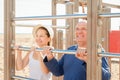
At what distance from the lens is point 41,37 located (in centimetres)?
203

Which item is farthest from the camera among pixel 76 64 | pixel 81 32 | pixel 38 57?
pixel 38 57

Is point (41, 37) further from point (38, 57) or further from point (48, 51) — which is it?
point (48, 51)

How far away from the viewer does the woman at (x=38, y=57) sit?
2.00m

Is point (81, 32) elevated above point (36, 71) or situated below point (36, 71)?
above

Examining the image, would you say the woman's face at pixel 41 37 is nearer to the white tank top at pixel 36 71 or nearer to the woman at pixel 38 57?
the woman at pixel 38 57

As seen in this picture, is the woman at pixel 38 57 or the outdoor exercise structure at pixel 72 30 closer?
the outdoor exercise structure at pixel 72 30

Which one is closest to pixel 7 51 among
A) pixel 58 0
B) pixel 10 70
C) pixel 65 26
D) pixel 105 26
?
pixel 10 70

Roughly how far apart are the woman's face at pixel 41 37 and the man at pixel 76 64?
0.66 feet

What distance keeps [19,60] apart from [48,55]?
47cm

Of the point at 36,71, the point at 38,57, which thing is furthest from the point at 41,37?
the point at 36,71

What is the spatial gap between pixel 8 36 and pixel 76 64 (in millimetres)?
500

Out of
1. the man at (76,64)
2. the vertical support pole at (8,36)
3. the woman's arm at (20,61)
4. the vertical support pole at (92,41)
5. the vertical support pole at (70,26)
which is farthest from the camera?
the vertical support pole at (70,26)

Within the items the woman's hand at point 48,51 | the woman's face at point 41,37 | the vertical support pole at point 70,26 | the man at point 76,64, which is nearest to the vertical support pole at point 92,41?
the man at point 76,64

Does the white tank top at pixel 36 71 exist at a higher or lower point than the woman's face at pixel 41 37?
lower
